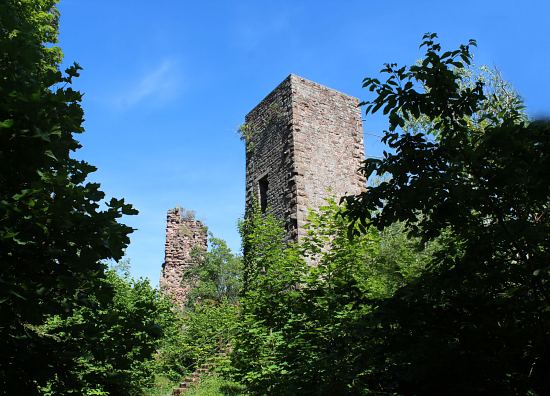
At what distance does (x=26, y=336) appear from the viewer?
8.81 ft

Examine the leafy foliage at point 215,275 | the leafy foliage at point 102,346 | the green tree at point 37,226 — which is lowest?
the leafy foliage at point 102,346

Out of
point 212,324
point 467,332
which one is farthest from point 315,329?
point 212,324

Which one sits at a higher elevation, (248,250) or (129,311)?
(248,250)

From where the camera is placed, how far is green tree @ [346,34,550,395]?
10.1 feet

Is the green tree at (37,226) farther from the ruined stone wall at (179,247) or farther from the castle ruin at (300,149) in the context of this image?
the ruined stone wall at (179,247)

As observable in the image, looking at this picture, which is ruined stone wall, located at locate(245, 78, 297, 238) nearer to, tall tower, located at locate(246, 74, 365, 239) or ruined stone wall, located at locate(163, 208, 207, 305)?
tall tower, located at locate(246, 74, 365, 239)

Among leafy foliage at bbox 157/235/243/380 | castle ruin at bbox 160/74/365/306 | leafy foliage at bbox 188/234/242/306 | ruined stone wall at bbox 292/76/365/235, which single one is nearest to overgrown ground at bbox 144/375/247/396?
leafy foliage at bbox 157/235/243/380

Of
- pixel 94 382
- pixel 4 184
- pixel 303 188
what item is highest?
pixel 303 188

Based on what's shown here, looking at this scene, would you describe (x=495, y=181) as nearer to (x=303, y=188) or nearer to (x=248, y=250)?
(x=303, y=188)

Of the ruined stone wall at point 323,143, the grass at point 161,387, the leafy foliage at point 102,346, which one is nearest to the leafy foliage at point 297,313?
the leafy foliage at point 102,346

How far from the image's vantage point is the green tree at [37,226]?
8.18ft

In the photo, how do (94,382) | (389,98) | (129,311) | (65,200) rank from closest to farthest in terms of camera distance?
(65,200), (94,382), (129,311), (389,98)

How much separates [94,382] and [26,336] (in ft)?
1.72

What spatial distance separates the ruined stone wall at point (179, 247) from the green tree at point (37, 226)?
1800cm
